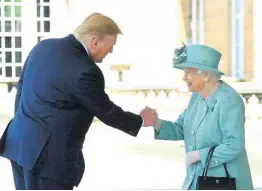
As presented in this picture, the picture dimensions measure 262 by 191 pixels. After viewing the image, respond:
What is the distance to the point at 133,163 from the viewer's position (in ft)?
30.3

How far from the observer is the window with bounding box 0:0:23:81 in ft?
73.5

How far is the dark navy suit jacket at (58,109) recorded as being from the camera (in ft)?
11.1

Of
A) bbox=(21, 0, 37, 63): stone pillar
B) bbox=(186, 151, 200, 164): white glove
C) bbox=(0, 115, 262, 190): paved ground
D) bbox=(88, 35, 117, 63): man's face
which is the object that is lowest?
bbox=(0, 115, 262, 190): paved ground

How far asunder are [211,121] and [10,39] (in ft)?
64.5

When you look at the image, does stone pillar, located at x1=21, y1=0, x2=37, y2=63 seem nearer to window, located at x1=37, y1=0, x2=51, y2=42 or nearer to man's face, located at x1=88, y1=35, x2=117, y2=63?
window, located at x1=37, y1=0, x2=51, y2=42

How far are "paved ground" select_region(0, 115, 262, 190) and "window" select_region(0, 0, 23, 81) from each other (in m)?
9.30

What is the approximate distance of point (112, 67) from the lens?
62.7ft

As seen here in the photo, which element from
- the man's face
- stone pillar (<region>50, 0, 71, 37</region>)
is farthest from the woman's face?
stone pillar (<region>50, 0, 71, 37</region>)

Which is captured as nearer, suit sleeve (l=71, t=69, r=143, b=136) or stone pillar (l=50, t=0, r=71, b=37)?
suit sleeve (l=71, t=69, r=143, b=136)

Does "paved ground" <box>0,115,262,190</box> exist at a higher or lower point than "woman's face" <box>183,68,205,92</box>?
lower

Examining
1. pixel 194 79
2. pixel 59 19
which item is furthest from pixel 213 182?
pixel 59 19

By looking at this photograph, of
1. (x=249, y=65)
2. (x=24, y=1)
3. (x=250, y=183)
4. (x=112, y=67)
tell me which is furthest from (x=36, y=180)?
(x=24, y=1)

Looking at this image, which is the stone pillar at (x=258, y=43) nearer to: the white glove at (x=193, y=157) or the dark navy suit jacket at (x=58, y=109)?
the white glove at (x=193, y=157)

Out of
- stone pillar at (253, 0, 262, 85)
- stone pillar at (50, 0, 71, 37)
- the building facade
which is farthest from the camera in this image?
stone pillar at (50, 0, 71, 37)
